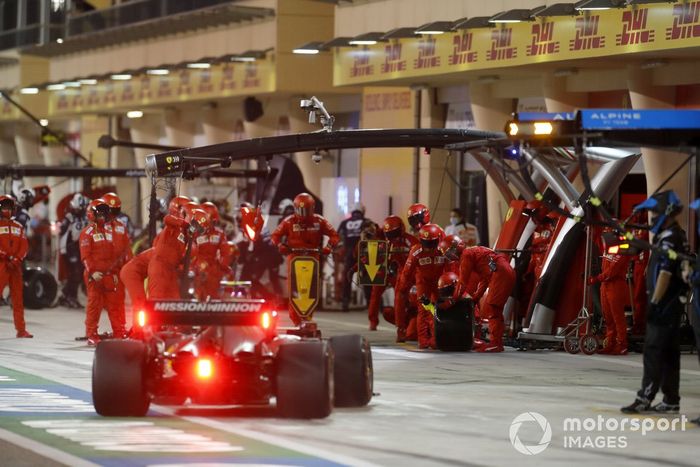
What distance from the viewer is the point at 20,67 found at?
58375 mm

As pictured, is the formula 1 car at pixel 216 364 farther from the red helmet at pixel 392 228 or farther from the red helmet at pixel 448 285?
the red helmet at pixel 392 228

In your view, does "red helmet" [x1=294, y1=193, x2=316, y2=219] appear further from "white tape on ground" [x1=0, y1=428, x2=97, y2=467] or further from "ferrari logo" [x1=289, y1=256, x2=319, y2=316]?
"white tape on ground" [x1=0, y1=428, x2=97, y2=467]

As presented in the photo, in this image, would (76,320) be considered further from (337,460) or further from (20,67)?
(20,67)

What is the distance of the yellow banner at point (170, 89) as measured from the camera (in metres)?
39.2

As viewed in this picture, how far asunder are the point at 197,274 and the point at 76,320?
3205 mm

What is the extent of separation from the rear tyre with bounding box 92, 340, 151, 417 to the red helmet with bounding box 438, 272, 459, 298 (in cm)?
770

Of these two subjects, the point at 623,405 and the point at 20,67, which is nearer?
the point at 623,405

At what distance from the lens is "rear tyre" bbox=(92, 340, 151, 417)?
13.1m

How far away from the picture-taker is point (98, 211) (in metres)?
21.3

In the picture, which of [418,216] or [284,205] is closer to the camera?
[418,216]

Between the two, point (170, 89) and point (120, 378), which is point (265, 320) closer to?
point (120, 378)

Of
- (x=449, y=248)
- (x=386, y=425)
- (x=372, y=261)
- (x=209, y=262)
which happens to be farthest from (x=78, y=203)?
(x=386, y=425)

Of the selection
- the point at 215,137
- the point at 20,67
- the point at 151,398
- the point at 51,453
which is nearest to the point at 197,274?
the point at 151,398

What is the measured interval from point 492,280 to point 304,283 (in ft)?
7.97
